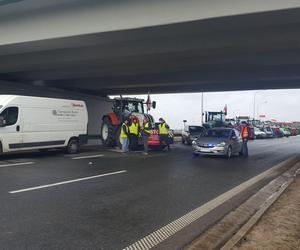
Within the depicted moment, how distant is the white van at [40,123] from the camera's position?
559 inches

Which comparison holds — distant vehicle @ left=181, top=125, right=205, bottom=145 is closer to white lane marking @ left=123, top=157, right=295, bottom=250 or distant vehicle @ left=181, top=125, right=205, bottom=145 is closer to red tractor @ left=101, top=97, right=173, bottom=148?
red tractor @ left=101, top=97, right=173, bottom=148

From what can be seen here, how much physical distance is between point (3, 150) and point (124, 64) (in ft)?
30.9

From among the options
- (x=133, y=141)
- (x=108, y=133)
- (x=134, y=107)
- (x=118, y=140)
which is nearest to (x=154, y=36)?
(x=133, y=141)

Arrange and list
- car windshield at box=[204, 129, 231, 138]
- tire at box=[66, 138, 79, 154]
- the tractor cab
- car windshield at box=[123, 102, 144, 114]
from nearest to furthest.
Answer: tire at box=[66, 138, 79, 154] → car windshield at box=[204, 129, 231, 138] → the tractor cab → car windshield at box=[123, 102, 144, 114]

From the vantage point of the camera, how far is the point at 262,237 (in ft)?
16.9

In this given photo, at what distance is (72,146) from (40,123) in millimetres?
2520

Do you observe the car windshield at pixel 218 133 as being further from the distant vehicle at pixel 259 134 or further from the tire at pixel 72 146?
the distant vehicle at pixel 259 134

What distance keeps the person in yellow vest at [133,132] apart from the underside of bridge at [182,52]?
330 centimetres

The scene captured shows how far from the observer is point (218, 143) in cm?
1684

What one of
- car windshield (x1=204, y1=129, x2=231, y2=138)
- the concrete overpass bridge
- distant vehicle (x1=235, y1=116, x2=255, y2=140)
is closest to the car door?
the concrete overpass bridge

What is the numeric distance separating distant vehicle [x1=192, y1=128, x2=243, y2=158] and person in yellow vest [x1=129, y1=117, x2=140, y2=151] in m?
3.43

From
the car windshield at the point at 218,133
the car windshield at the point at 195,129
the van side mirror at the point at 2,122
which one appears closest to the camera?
the van side mirror at the point at 2,122

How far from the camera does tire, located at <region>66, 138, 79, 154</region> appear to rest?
17.2m

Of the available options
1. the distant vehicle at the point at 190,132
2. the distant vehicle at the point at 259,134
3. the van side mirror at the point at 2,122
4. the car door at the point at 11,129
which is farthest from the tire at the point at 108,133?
the distant vehicle at the point at 259,134
